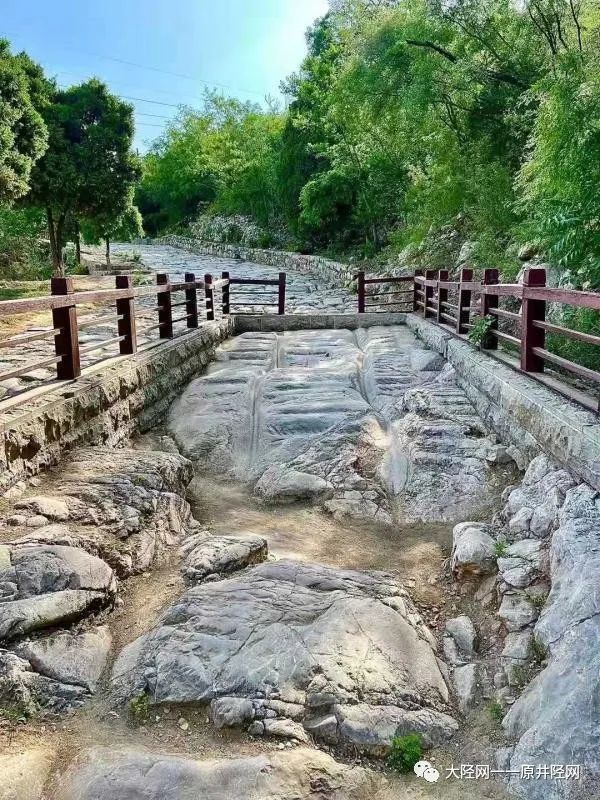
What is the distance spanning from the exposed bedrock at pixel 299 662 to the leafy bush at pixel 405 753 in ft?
0.11

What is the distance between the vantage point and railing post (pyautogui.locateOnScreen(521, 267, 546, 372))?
466cm

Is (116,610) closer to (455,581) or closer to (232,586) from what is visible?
(232,586)

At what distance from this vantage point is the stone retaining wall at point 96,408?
3.68 meters

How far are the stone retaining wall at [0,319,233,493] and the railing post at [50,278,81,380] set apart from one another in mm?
123

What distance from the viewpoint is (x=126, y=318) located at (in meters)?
5.84

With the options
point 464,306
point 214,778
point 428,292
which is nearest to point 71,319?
point 214,778

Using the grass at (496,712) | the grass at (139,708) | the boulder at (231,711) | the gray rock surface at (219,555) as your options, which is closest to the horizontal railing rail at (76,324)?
the gray rock surface at (219,555)

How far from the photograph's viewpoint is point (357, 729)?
221 centimetres

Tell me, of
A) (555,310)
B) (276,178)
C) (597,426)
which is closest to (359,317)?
(555,310)

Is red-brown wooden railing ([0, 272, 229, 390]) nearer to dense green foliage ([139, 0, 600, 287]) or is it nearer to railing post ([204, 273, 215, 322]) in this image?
railing post ([204, 273, 215, 322])

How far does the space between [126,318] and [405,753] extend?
15.3ft

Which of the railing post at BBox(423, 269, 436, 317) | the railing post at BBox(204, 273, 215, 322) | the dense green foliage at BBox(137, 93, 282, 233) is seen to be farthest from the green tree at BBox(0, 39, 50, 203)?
the dense green foliage at BBox(137, 93, 282, 233)

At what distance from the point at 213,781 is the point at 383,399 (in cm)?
457

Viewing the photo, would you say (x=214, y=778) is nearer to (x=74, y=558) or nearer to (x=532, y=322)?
(x=74, y=558)
